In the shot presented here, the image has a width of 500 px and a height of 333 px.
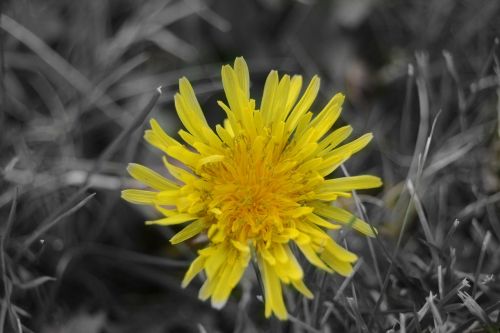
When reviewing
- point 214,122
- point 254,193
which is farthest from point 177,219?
point 214,122

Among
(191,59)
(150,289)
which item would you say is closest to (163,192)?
(150,289)

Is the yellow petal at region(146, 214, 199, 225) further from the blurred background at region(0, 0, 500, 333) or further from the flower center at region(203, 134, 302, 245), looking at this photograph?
the blurred background at region(0, 0, 500, 333)

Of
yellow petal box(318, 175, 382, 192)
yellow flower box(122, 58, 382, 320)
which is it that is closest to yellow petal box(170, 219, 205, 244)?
yellow flower box(122, 58, 382, 320)

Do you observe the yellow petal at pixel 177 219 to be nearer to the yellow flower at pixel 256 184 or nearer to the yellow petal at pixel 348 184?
the yellow flower at pixel 256 184

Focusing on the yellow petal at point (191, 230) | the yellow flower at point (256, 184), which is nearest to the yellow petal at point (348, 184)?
the yellow flower at point (256, 184)

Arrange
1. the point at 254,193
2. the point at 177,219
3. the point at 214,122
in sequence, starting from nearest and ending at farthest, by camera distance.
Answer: the point at 177,219
the point at 254,193
the point at 214,122

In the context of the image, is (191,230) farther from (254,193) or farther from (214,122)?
(214,122)
